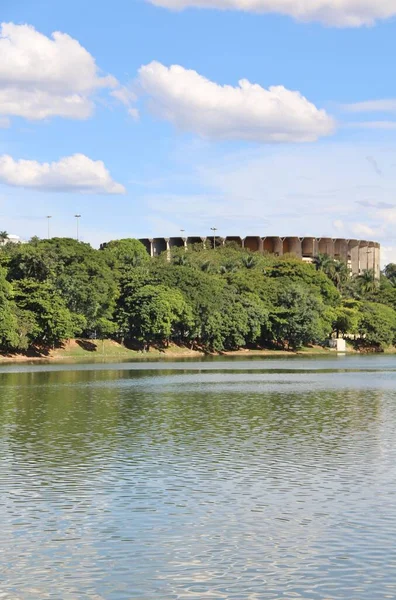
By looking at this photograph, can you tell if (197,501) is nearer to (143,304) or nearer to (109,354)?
(143,304)

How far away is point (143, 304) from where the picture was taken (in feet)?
470

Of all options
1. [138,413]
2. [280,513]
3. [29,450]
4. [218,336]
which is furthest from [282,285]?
[280,513]

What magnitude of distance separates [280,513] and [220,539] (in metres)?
3.46

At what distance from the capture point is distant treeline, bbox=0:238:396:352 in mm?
129750

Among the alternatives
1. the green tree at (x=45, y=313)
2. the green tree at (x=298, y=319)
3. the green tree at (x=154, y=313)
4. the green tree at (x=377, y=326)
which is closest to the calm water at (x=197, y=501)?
the green tree at (x=45, y=313)

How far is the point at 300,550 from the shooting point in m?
22.9

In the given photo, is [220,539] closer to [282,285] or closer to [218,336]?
[218,336]

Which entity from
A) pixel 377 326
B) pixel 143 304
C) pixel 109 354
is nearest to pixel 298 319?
pixel 377 326

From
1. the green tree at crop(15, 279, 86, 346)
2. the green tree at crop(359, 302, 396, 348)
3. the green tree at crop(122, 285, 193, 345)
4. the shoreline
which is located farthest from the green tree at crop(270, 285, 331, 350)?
the green tree at crop(15, 279, 86, 346)

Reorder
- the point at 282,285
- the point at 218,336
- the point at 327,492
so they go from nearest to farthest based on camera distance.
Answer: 1. the point at 327,492
2. the point at 218,336
3. the point at 282,285

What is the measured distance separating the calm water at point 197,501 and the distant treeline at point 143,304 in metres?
70.9

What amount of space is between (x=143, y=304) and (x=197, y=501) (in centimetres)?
11486

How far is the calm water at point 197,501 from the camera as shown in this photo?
20.6 metres

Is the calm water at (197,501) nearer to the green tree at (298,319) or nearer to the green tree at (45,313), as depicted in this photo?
the green tree at (45,313)
